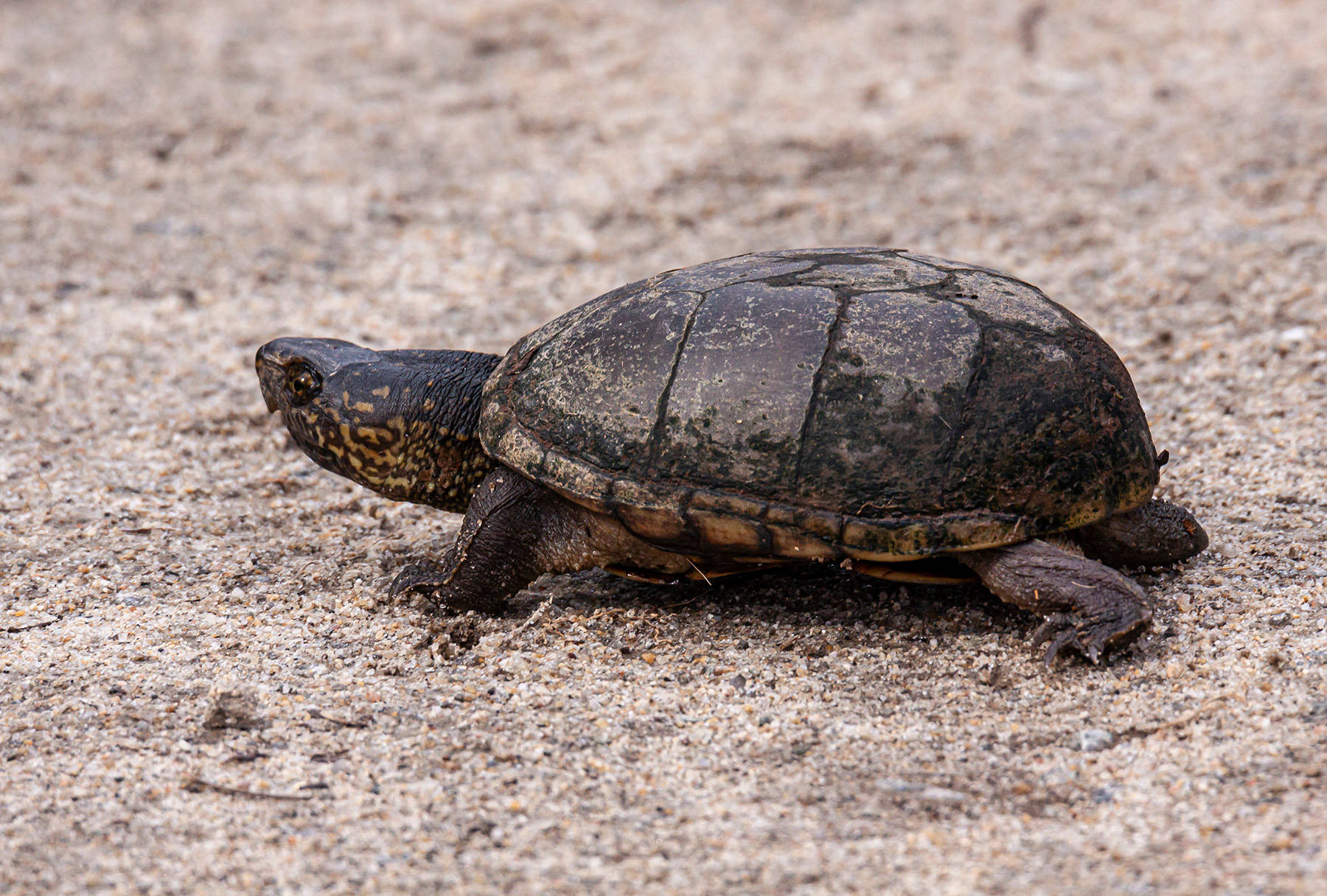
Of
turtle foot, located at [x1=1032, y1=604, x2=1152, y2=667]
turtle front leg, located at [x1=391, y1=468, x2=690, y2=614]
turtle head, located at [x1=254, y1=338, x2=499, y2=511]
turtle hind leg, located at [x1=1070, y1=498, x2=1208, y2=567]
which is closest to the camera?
turtle foot, located at [x1=1032, y1=604, x2=1152, y2=667]

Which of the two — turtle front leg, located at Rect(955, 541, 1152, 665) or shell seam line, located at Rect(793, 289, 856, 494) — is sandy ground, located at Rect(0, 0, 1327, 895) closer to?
turtle front leg, located at Rect(955, 541, 1152, 665)

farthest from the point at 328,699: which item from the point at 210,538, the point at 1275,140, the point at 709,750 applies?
the point at 1275,140

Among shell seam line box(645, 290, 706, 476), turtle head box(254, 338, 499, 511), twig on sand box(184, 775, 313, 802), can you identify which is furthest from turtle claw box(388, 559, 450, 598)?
twig on sand box(184, 775, 313, 802)

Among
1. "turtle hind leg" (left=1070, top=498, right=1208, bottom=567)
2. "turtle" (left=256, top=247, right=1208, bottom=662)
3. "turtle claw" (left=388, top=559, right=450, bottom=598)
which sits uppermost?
"turtle" (left=256, top=247, right=1208, bottom=662)

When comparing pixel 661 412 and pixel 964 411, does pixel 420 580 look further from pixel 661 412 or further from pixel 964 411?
pixel 964 411

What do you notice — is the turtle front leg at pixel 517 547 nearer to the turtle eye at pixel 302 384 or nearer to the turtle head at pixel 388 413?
the turtle head at pixel 388 413

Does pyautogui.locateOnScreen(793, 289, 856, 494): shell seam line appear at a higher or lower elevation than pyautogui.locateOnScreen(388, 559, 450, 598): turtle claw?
higher

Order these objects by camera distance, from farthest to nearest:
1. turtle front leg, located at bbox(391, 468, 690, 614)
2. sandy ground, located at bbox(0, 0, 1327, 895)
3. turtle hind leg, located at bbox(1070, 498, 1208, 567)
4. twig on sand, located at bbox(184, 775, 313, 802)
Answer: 1. turtle front leg, located at bbox(391, 468, 690, 614)
2. turtle hind leg, located at bbox(1070, 498, 1208, 567)
3. twig on sand, located at bbox(184, 775, 313, 802)
4. sandy ground, located at bbox(0, 0, 1327, 895)
